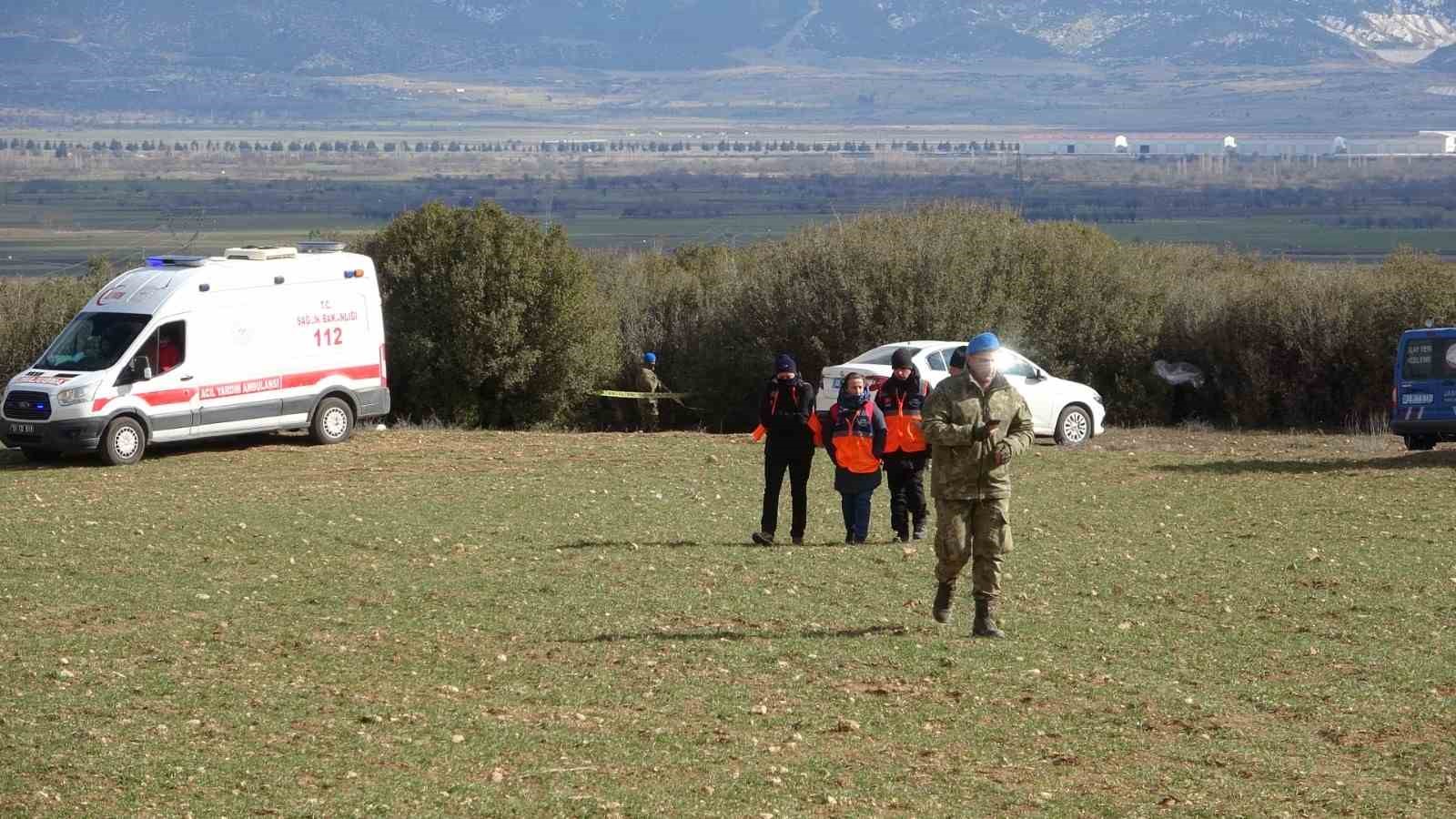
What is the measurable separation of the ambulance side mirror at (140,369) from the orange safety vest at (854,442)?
38.2 feet

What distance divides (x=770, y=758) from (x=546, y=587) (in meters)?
5.36

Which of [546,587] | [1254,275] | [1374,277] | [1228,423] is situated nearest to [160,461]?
[546,587]

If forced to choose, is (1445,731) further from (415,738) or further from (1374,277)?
(1374,277)

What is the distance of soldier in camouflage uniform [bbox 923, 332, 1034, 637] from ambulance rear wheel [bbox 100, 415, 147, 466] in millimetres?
15126

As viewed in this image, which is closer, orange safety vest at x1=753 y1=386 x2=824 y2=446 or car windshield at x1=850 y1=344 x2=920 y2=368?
orange safety vest at x1=753 y1=386 x2=824 y2=446

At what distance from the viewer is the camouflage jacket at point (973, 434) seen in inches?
468

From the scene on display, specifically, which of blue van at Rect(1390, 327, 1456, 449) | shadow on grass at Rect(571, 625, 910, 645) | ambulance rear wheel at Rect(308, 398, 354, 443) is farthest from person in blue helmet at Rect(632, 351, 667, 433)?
shadow on grass at Rect(571, 625, 910, 645)

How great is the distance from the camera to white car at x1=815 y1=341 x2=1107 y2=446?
92.4ft

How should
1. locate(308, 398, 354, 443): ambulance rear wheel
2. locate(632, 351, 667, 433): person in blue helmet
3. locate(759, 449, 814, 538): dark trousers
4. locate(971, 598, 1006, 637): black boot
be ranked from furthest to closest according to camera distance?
locate(632, 351, 667, 433): person in blue helmet
locate(308, 398, 354, 443): ambulance rear wheel
locate(759, 449, 814, 538): dark trousers
locate(971, 598, 1006, 637): black boot

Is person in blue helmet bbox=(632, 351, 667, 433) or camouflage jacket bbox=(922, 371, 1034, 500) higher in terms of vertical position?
camouflage jacket bbox=(922, 371, 1034, 500)

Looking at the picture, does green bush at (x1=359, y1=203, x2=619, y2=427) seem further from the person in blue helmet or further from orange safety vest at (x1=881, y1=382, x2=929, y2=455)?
orange safety vest at (x1=881, y1=382, x2=929, y2=455)

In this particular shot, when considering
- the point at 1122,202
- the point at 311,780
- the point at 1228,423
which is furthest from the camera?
the point at 1122,202

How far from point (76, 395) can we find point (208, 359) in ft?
6.08

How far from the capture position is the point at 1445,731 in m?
10.2
